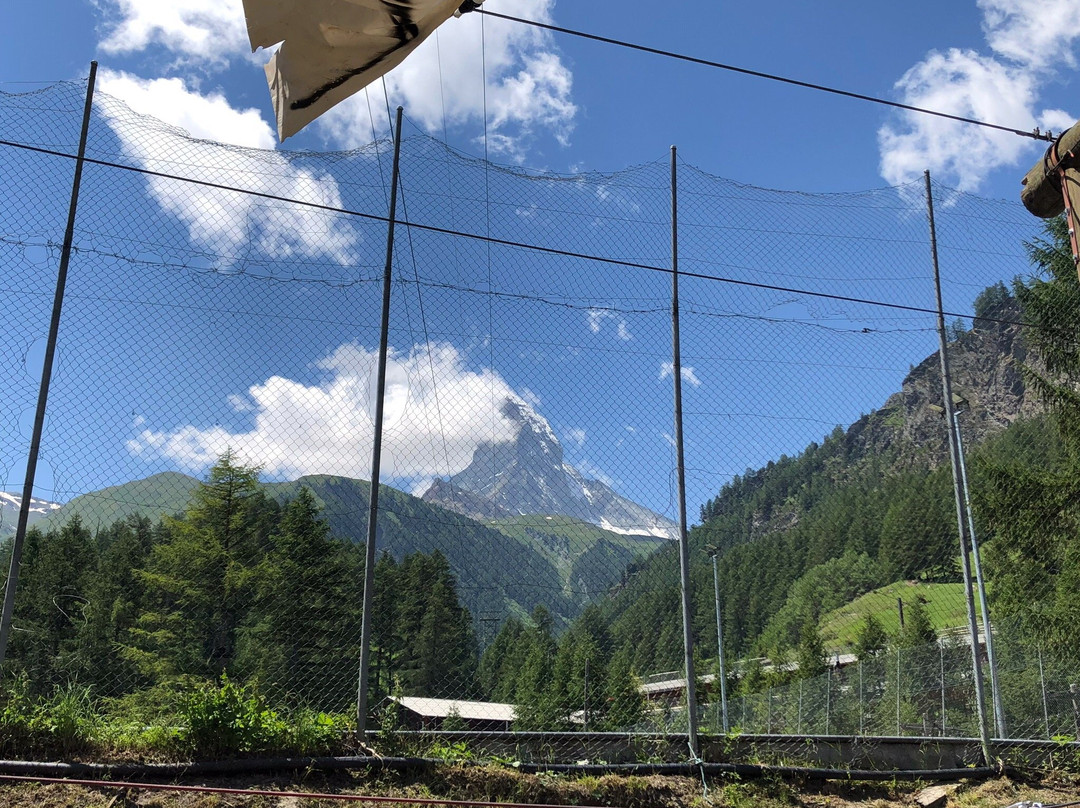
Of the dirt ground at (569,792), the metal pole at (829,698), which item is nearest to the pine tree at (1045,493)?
the metal pole at (829,698)

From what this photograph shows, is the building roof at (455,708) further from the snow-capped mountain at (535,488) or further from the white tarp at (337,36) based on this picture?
the white tarp at (337,36)

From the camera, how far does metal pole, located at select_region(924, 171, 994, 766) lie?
606 cm

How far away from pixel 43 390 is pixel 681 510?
Result: 4.29 metres

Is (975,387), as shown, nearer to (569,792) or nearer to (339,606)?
(569,792)

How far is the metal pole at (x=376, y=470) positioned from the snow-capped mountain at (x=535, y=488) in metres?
0.54

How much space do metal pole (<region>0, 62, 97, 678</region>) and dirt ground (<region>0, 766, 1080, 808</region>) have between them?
93 cm

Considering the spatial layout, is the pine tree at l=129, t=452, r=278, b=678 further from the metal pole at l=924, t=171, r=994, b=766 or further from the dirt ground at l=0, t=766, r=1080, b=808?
the metal pole at l=924, t=171, r=994, b=766

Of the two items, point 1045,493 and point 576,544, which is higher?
point 1045,493

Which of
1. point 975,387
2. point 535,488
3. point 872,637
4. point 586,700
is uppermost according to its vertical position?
point 975,387

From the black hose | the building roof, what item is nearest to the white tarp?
the black hose

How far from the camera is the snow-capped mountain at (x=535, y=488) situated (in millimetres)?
5820

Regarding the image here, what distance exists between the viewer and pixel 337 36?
342cm

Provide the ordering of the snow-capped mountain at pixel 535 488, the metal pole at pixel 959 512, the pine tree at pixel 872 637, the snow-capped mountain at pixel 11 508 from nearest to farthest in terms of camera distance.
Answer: the snow-capped mountain at pixel 11 508 → the snow-capped mountain at pixel 535 488 → the metal pole at pixel 959 512 → the pine tree at pixel 872 637

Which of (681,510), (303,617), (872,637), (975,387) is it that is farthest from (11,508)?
(872,637)
